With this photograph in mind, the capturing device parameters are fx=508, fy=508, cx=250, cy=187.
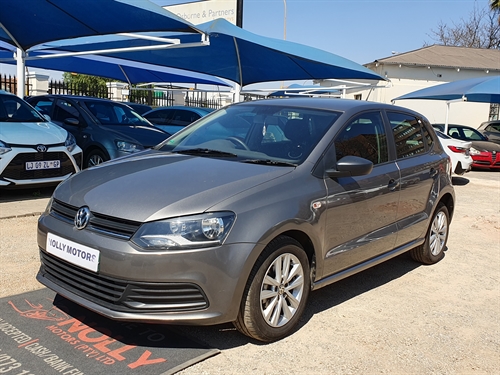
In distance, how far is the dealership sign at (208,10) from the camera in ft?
62.9

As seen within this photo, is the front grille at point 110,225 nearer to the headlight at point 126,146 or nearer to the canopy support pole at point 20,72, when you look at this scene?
the headlight at point 126,146

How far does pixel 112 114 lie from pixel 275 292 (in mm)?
7290

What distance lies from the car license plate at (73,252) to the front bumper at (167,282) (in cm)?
4

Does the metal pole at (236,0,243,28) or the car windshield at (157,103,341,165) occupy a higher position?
the metal pole at (236,0,243,28)

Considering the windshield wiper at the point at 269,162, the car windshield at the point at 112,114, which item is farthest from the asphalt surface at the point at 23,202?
the windshield wiper at the point at 269,162

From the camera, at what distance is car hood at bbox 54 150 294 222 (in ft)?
9.89

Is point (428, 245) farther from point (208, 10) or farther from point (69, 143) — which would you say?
point (208, 10)

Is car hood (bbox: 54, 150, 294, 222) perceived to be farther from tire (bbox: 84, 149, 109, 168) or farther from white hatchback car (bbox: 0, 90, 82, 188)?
tire (bbox: 84, 149, 109, 168)

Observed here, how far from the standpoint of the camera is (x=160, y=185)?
327 cm

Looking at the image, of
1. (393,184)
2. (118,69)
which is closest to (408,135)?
(393,184)

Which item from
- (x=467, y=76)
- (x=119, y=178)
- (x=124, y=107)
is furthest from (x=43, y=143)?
(x=467, y=76)

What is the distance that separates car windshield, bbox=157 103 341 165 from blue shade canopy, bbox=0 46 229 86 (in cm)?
1173

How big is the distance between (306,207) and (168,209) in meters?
0.99

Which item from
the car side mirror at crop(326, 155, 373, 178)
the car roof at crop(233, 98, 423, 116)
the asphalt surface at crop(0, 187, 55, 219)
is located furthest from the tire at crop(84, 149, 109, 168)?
the car side mirror at crop(326, 155, 373, 178)
